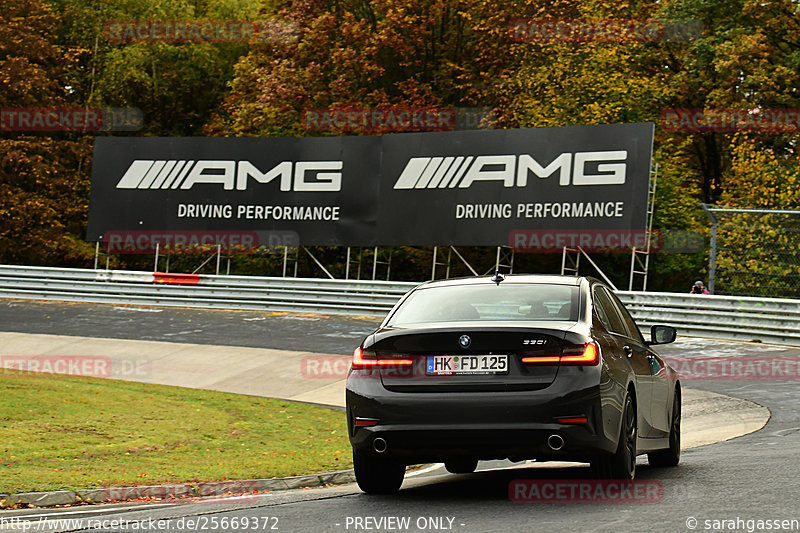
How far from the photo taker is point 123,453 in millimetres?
11039

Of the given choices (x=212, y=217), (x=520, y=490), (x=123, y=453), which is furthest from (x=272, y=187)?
(x=520, y=490)

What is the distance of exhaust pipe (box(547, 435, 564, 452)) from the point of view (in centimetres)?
724

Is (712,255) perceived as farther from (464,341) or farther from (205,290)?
(464,341)

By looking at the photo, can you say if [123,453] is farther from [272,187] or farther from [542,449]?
[272,187]

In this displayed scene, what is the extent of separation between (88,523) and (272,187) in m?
24.6

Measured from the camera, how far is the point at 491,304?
7.98 metres

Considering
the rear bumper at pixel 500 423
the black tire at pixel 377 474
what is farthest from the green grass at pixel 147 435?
the rear bumper at pixel 500 423

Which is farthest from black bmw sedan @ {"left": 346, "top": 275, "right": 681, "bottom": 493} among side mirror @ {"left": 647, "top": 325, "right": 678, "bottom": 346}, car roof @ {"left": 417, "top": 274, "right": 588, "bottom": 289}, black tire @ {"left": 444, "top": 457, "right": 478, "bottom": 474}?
black tire @ {"left": 444, "top": 457, "right": 478, "bottom": 474}

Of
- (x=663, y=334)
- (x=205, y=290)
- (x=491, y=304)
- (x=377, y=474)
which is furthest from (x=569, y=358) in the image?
(x=205, y=290)

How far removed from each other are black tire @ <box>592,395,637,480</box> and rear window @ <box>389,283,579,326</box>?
0.80m

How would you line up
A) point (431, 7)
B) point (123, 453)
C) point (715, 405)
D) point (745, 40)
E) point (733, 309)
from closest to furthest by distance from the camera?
1. point (123, 453)
2. point (715, 405)
3. point (733, 309)
4. point (745, 40)
5. point (431, 7)

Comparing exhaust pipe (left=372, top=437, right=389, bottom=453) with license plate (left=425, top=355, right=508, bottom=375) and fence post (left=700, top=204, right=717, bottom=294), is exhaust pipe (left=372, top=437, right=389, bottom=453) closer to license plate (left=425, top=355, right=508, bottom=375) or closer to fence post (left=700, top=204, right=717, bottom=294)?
license plate (left=425, top=355, right=508, bottom=375)

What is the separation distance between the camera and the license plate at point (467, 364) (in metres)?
7.34

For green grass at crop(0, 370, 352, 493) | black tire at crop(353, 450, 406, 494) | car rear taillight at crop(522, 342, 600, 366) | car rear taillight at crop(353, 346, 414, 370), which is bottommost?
green grass at crop(0, 370, 352, 493)
